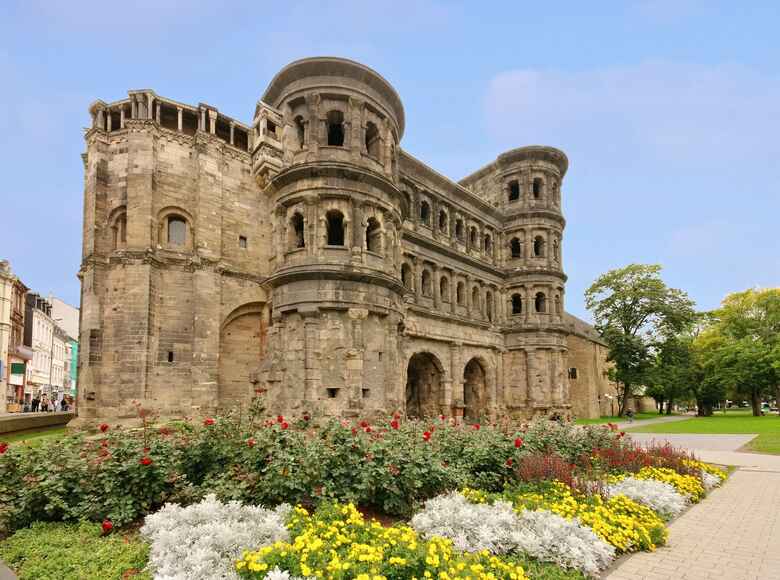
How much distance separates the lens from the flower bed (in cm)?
506

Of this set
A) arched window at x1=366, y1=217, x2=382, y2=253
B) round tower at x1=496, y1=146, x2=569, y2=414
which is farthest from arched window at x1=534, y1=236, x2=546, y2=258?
arched window at x1=366, y1=217, x2=382, y2=253

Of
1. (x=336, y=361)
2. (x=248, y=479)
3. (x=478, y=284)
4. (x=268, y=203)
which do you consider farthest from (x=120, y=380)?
(x=478, y=284)

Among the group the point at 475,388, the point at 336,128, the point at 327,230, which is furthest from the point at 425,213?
the point at 475,388

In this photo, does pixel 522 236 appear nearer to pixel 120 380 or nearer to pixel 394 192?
pixel 394 192

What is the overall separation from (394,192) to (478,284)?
12777 millimetres

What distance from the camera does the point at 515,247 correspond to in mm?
33688

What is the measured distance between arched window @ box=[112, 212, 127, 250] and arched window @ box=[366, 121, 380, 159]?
10.6 metres

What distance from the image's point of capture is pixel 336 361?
16875 mm

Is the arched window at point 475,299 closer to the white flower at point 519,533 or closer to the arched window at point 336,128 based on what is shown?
the arched window at point 336,128

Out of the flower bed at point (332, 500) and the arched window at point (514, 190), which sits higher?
the arched window at point (514, 190)

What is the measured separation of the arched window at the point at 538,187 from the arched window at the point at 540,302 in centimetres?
710

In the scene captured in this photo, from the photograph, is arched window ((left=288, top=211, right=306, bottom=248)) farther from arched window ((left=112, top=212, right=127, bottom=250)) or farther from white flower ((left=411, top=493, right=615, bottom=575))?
white flower ((left=411, top=493, right=615, bottom=575))

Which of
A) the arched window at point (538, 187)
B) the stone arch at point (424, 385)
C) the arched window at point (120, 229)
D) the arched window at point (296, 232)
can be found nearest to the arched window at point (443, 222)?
the stone arch at point (424, 385)

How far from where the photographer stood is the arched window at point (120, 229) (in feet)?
62.5
